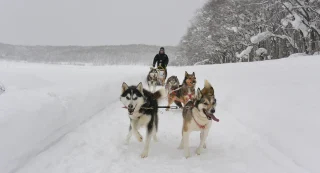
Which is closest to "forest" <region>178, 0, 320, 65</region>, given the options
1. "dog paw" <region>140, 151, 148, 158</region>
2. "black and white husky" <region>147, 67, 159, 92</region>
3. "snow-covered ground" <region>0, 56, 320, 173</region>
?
"black and white husky" <region>147, 67, 159, 92</region>

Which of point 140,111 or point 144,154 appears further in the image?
point 140,111

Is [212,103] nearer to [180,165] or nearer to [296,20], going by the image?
[180,165]

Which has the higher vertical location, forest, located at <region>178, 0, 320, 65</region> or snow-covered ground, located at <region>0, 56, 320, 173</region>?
forest, located at <region>178, 0, 320, 65</region>

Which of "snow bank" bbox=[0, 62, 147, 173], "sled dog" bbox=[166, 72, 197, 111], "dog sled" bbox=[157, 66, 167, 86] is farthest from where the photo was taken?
"dog sled" bbox=[157, 66, 167, 86]

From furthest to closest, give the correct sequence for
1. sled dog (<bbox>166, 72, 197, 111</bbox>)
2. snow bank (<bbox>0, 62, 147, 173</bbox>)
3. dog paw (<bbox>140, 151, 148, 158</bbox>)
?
sled dog (<bbox>166, 72, 197, 111</bbox>)
dog paw (<bbox>140, 151, 148, 158</bbox>)
snow bank (<bbox>0, 62, 147, 173</bbox>)

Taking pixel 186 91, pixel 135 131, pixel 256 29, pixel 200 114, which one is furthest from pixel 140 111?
pixel 256 29

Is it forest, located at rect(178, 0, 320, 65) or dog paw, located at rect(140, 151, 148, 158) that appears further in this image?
forest, located at rect(178, 0, 320, 65)

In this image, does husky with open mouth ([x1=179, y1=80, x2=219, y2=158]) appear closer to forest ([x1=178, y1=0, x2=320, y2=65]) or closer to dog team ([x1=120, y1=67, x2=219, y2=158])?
dog team ([x1=120, y1=67, x2=219, y2=158])

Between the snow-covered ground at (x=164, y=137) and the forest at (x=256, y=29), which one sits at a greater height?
the forest at (x=256, y=29)

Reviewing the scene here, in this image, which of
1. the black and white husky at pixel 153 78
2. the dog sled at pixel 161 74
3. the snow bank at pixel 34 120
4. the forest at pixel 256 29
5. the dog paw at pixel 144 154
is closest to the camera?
the snow bank at pixel 34 120

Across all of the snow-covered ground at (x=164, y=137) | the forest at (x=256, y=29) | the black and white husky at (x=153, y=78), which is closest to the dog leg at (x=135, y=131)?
the snow-covered ground at (x=164, y=137)

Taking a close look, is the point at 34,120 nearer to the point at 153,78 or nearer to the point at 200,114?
the point at 200,114

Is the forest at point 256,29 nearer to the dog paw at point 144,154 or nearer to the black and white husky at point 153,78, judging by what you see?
the black and white husky at point 153,78

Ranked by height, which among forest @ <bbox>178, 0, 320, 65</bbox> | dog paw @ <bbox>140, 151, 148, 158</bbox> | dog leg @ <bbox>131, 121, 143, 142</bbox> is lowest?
dog paw @ <bbox>140, 151, 148, 158</bbox>
